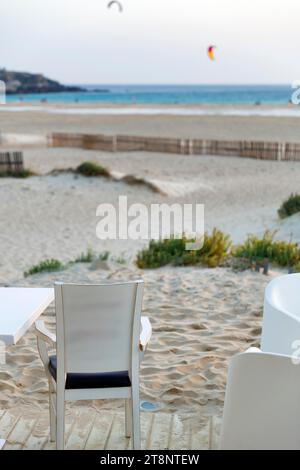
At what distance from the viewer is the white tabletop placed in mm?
2246

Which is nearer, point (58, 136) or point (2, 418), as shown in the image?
point (2, 418)

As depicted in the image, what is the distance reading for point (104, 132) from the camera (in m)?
25.8

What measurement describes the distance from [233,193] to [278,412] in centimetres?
1152

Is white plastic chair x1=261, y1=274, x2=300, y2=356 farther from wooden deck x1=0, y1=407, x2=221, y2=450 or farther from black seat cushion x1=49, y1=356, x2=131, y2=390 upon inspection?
black seat cushion x1=49, y1=356, x2=131, y2=390

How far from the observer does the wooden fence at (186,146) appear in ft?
56.2

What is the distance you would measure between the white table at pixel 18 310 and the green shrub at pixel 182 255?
330 cm

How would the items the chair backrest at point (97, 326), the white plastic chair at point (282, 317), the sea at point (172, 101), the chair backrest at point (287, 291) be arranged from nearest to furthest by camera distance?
the chair backrest at point (97, 326) → the white plastic chair at point (282, 317) → the chair backrest at point (287, 291) → the sea at point (172, 101)

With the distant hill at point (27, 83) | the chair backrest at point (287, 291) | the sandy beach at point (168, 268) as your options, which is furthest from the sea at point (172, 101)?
the chair backrest at point (287, 291)

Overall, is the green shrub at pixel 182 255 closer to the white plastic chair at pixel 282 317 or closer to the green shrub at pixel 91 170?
the white plastic chair at pixel 282 317

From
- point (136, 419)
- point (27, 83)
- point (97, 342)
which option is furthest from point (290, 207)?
point (27, 83)

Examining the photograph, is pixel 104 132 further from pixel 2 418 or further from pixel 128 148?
pixel 2 418

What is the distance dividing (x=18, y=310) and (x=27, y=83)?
159 ft

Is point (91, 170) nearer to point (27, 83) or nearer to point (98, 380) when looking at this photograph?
point (98, 380)

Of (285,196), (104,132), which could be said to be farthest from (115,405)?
(104,132)
